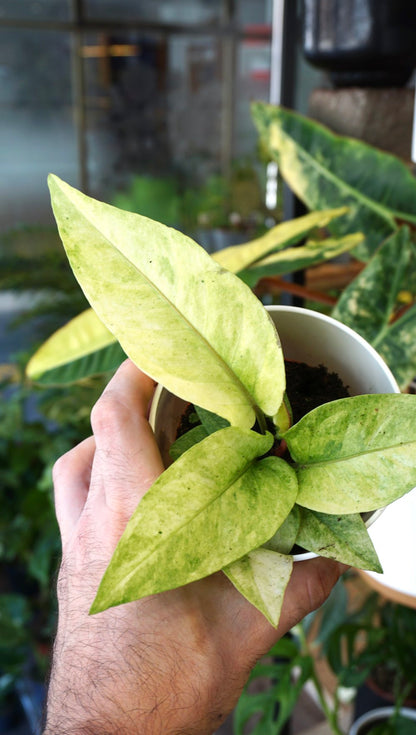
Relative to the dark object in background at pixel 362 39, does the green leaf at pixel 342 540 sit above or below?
below

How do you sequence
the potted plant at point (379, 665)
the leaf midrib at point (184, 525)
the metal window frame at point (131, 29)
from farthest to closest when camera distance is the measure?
1. the metal window frame at point (131, 29)
2. the potted plant at point (379, 665)
3. the leaf midrib at point (184, 525)

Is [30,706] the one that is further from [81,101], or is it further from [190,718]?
[81,101]

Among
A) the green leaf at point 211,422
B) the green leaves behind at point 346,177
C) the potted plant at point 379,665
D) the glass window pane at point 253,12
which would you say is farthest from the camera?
the glass window pane at point 253,12

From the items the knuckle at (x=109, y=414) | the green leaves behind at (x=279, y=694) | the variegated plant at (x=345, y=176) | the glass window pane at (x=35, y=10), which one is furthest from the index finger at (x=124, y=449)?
the glass window pane at (x=35, y=10)

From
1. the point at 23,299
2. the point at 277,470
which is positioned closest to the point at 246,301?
the point at 277,470

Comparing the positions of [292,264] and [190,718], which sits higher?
[292,264]

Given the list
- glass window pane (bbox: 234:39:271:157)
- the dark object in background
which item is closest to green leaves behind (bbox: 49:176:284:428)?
the dark object in background

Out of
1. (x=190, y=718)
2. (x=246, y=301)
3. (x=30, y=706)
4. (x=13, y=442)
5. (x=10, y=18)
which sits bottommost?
(x=30, y=706)

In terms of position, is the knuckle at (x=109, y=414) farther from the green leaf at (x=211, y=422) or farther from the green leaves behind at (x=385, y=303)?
the green leaves behind at (x=385, y=303)
